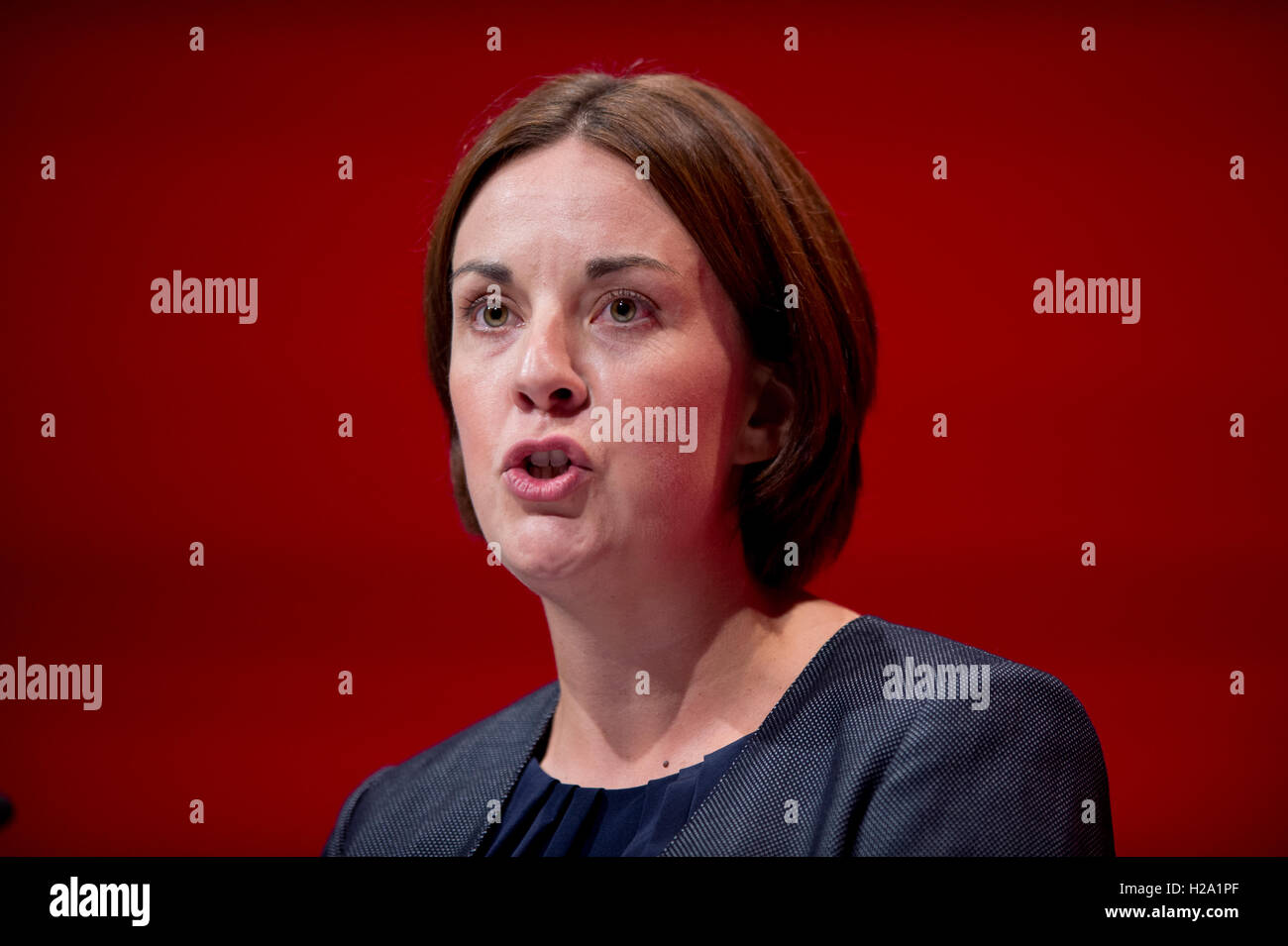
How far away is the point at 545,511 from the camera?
2.16 m

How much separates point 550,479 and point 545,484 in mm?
18

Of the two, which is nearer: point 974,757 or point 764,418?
point 974,757

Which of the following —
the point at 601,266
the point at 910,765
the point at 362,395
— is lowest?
the point at 910,765

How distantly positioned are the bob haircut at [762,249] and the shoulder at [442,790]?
65cm

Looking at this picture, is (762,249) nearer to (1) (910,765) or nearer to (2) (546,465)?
(2) (546,465)

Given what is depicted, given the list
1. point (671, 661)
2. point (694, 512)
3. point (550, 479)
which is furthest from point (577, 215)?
point (671, 661)

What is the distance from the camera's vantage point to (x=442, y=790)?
2637 millimetres

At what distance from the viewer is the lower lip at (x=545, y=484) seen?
2.13 m

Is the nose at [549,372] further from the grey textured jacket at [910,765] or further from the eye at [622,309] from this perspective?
the grey textured jacket at [910,765]

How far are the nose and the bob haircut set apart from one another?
32 cm

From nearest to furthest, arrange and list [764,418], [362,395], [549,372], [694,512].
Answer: [549,372] → [694,512] → [764,418] → [362,395]

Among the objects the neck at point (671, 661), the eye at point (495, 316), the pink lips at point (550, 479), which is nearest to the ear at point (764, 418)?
the neck at point (671, 661)
